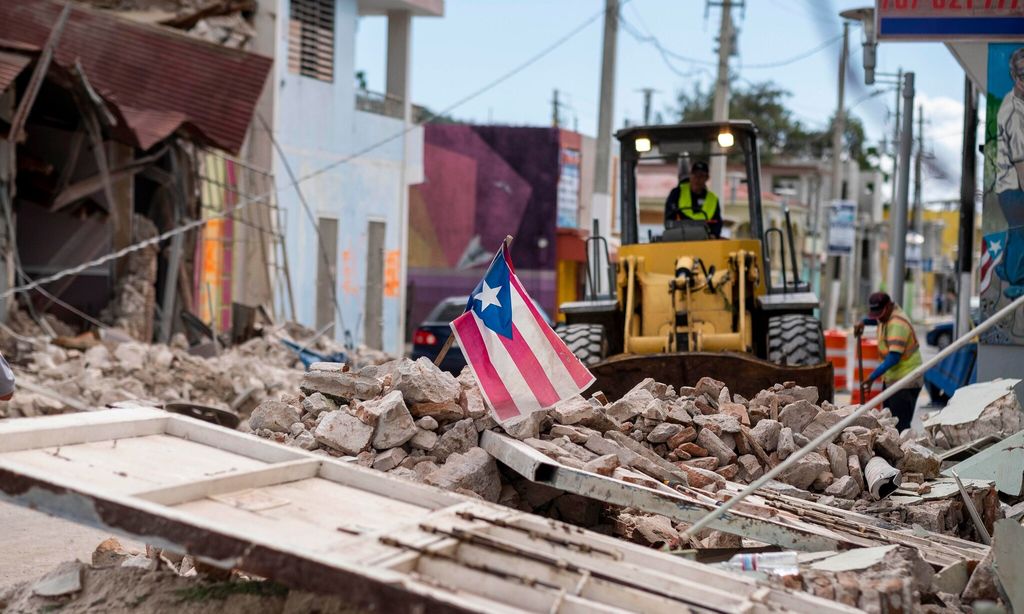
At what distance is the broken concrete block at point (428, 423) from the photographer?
7750 millimetres

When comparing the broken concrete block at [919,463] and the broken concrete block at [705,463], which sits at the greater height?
the broken concrete block at [705,463]

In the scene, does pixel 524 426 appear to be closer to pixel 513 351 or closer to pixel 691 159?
pixel 513 351

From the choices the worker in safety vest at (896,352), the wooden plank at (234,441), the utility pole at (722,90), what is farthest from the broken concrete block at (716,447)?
the utility pole at (722,90)

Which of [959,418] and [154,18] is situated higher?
[154,18]

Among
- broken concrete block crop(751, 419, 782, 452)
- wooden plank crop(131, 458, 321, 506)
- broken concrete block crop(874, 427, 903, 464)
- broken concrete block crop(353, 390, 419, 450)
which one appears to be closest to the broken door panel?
wooden plank crop(131, 458, 321, 506)

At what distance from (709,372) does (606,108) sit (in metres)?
14.5

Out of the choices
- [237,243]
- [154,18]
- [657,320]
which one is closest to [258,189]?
[237,243]

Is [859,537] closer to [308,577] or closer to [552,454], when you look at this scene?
[552,454]

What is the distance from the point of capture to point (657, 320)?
46.8ft

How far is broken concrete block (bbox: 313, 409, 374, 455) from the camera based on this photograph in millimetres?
7574

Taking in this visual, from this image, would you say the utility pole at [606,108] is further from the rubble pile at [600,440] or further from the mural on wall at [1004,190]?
the rubble pile at [600,440]

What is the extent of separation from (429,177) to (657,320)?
1173 inches

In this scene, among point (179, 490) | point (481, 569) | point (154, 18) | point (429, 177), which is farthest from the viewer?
point (429, 177)

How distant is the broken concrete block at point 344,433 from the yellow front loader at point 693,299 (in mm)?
5346
